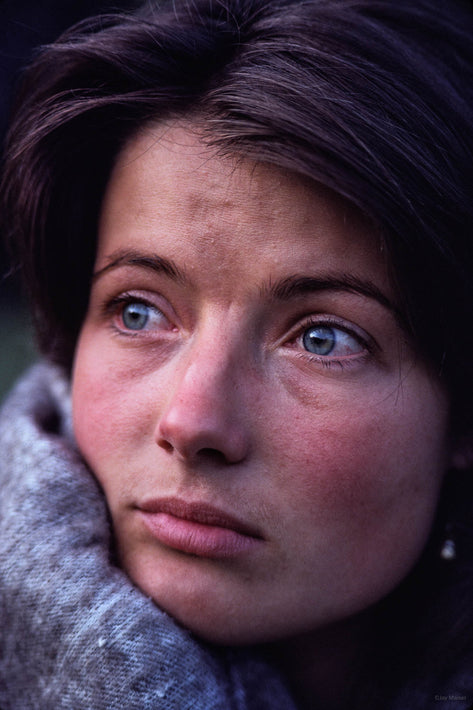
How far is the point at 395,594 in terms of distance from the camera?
1617mm

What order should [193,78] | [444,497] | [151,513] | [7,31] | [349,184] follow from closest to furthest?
[349,184] < [151,513] < [193,78] < [444,497] < [7,31]

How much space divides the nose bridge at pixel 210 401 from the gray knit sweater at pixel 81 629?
0.29m

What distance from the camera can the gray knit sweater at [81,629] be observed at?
4.18ft

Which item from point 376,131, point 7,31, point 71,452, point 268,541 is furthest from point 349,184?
point 7,31

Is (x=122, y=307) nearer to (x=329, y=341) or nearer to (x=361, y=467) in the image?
(x=329, y=341)

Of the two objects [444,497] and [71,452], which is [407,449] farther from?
[71,452]

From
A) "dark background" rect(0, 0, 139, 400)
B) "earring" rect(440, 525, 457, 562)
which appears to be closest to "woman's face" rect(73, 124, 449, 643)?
"earring" rect(440, 525, 457, 562)

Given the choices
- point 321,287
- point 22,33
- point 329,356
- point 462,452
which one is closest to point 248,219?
point 321,287

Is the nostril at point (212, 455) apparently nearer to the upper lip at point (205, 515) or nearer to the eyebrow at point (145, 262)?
the upper lip at point (205, 515)

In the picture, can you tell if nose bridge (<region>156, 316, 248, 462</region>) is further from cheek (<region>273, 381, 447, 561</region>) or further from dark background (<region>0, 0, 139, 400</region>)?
dark background (<region>0, 0, 139, 400</region>)

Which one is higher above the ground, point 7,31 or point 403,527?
point 7,31

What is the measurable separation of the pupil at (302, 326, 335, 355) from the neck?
0.62 metres

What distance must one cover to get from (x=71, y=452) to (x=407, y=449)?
2.35ft

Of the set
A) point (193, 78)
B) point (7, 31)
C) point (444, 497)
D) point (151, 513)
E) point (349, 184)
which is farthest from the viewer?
point (7, 31)
